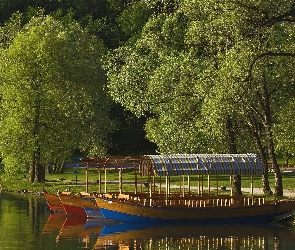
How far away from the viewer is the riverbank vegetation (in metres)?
64.1

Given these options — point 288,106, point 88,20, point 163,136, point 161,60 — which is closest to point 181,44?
point 161,60

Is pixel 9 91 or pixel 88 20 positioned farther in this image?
pixel 88 20

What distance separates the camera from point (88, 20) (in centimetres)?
15725

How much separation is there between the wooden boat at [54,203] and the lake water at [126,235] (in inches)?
121

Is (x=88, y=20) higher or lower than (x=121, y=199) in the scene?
higher

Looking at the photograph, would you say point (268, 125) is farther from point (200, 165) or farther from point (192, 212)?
point (192, 212)

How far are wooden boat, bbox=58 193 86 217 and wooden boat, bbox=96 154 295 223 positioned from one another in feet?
14.7

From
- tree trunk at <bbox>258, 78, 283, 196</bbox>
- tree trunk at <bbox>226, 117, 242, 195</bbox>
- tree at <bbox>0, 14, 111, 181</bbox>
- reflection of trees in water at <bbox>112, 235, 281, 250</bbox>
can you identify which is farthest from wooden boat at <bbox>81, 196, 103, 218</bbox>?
tree at <bbox>0, 14, 111, 181</bbox>

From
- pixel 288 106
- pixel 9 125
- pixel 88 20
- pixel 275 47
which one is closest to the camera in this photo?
pixel 275 47

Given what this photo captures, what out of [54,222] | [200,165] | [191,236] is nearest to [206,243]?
[191,236]

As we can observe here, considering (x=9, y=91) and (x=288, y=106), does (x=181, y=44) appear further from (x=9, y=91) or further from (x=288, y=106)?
(x=9, y=91)

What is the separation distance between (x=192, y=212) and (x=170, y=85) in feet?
54.1

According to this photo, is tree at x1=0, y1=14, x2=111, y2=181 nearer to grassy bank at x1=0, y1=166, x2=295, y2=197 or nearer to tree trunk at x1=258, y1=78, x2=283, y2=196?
grassy bank at x1=0, y1=166, x2=295, y2=197

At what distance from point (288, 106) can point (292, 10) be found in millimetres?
11221
